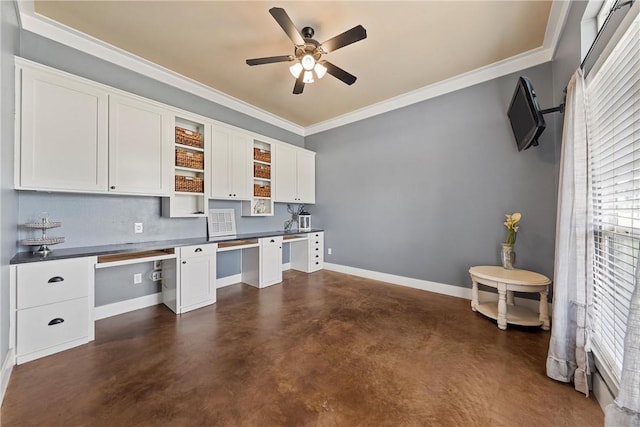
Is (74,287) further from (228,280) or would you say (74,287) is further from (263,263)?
(263,263)

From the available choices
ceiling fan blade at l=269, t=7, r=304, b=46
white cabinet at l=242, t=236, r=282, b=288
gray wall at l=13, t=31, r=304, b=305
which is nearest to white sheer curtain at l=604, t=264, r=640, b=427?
ceiling fan blade at l=269, t=7, r=304, b=46

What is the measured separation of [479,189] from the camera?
3.06 m

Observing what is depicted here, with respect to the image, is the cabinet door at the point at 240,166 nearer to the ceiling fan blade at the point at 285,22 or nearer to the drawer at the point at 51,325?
the ceiling fan blade at the point at 285,22

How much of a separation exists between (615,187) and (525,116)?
1.26m

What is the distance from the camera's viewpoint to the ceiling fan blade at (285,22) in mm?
1758

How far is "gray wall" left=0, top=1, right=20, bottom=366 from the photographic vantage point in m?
1.52

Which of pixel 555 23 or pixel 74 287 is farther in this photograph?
pixel 555 23

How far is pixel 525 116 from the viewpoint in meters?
2.31

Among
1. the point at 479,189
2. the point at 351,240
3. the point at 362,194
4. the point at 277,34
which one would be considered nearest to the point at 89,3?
the point at 277,34

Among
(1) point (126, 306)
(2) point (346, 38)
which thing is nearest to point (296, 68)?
(2) point (346, 38)

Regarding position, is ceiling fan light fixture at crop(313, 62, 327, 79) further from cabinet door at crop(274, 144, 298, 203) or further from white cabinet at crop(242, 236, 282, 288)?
white cabinet at crop(242, 236, 282, 288)

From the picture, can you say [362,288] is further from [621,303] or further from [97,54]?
[97,54]

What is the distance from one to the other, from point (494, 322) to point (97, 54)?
5.15 m

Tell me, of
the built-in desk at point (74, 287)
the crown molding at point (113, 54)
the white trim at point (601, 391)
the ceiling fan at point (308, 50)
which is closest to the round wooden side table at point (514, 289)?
the white trim at point (601, 391)
